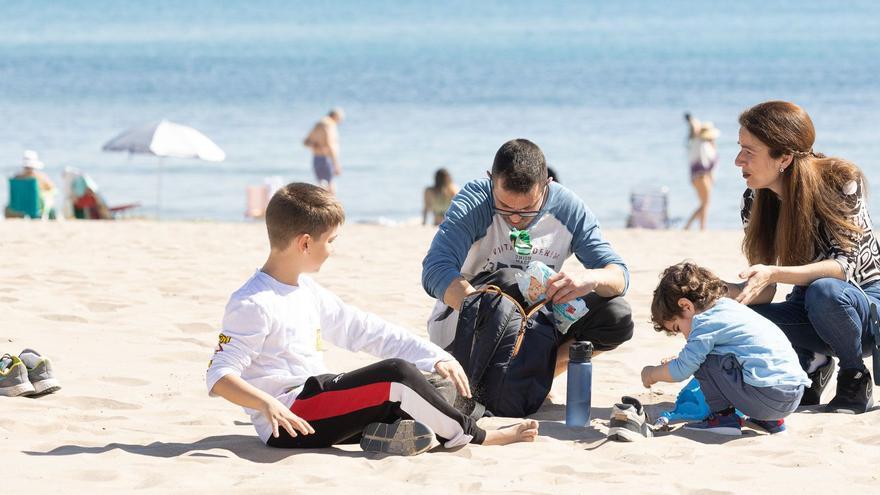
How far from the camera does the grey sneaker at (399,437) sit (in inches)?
153

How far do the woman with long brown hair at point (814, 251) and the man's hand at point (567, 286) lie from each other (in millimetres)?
571

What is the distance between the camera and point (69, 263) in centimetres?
802

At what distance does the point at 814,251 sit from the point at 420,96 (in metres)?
32.8

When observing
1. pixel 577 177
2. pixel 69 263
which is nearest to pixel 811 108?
pixel 577 177

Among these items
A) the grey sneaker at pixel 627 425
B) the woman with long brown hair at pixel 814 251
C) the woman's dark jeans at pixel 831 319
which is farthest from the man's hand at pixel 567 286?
the woman's dark jeans at pixel 831 319

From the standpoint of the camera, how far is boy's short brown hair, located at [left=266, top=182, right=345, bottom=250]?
3906 mm

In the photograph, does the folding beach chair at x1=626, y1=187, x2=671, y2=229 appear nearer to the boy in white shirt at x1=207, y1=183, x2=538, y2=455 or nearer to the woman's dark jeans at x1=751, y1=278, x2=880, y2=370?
the woman's dark jeans at x1=751, y1=278, x2=880, y2=370

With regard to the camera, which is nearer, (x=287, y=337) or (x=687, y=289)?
(x=287, y=337)

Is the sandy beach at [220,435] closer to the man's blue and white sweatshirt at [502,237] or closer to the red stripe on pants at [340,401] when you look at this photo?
the red stripe on pants at [340,401]

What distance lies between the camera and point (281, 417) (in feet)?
11.8

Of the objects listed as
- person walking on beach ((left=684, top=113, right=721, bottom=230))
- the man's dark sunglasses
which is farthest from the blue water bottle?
person walking on beach ((left=684, top=113, right=721, bottom=230))

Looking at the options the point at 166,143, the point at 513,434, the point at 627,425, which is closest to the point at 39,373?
the point at 513,434

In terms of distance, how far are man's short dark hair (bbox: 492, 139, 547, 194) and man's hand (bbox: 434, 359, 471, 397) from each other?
800mm

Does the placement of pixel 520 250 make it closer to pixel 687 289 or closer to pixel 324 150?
pixel 687 289
